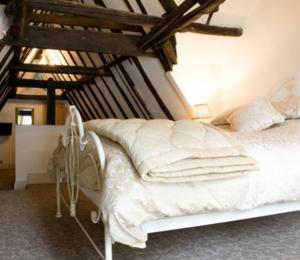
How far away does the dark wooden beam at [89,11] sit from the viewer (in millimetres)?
3428

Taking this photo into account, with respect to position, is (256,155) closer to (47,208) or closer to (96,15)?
Result: (47,208)

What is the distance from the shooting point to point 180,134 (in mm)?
1709

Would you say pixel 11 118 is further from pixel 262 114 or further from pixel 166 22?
pixel 262 114

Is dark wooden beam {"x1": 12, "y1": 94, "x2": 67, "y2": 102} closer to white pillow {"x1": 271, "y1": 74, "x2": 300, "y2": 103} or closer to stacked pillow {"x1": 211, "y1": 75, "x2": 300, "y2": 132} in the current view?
white pillow {"x1": 271, "y1": 74, "x2": 300, "y2": 103}

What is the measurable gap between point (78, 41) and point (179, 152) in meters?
3.49

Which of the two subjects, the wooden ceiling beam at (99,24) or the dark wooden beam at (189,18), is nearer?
the dark wooden beam at (189,18)

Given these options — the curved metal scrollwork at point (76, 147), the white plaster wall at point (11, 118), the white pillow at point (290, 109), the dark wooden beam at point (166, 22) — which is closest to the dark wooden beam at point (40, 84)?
the white plaster wall at point (11, 118)

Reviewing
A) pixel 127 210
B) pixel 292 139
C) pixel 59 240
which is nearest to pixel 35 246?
pixel 59 240

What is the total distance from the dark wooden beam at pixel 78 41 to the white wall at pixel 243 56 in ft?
2.40

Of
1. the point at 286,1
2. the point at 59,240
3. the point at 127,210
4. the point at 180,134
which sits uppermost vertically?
the point at 286,1

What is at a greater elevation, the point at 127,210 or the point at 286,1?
the point at 286,1

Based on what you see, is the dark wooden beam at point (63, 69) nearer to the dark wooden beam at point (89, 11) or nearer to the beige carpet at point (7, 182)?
the beige carpet at point (7, 182)

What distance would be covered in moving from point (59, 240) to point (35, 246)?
0.18 m

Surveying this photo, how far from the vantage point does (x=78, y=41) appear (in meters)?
4.54
